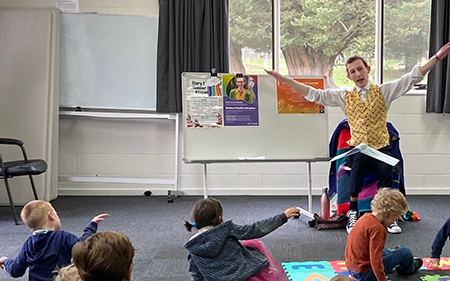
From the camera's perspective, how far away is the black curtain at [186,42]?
15.5 feet

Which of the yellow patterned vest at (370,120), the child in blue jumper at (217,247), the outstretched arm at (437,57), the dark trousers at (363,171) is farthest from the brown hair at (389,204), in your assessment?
the outstretched arm at (437,57)

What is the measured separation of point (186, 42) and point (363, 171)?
2233 mm

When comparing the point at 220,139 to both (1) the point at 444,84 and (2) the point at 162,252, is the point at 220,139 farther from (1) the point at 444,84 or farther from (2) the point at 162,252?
(1) the point at 444,84

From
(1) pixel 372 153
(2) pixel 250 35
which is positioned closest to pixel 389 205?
(1) pixel 372 153

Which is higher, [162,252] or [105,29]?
[105,29]

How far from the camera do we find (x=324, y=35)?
4.93 metres

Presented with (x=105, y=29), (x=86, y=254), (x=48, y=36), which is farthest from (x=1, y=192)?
(x=86, y=254)

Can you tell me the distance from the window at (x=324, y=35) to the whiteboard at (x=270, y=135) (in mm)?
1091

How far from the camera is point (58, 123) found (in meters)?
4.85

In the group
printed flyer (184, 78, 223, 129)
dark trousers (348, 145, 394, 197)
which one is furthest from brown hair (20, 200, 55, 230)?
dark trousers (348, 145, 394, 197)

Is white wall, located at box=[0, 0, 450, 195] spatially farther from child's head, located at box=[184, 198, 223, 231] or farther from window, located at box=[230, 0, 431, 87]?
child's head, located at box=[184, 198, 223, 231]

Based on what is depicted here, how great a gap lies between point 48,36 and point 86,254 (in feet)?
13.0

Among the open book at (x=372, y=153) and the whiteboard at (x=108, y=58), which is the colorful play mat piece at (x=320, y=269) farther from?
the whiteboard at (x=108, y=58)

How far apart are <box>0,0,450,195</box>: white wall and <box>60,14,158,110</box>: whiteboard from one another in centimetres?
20
